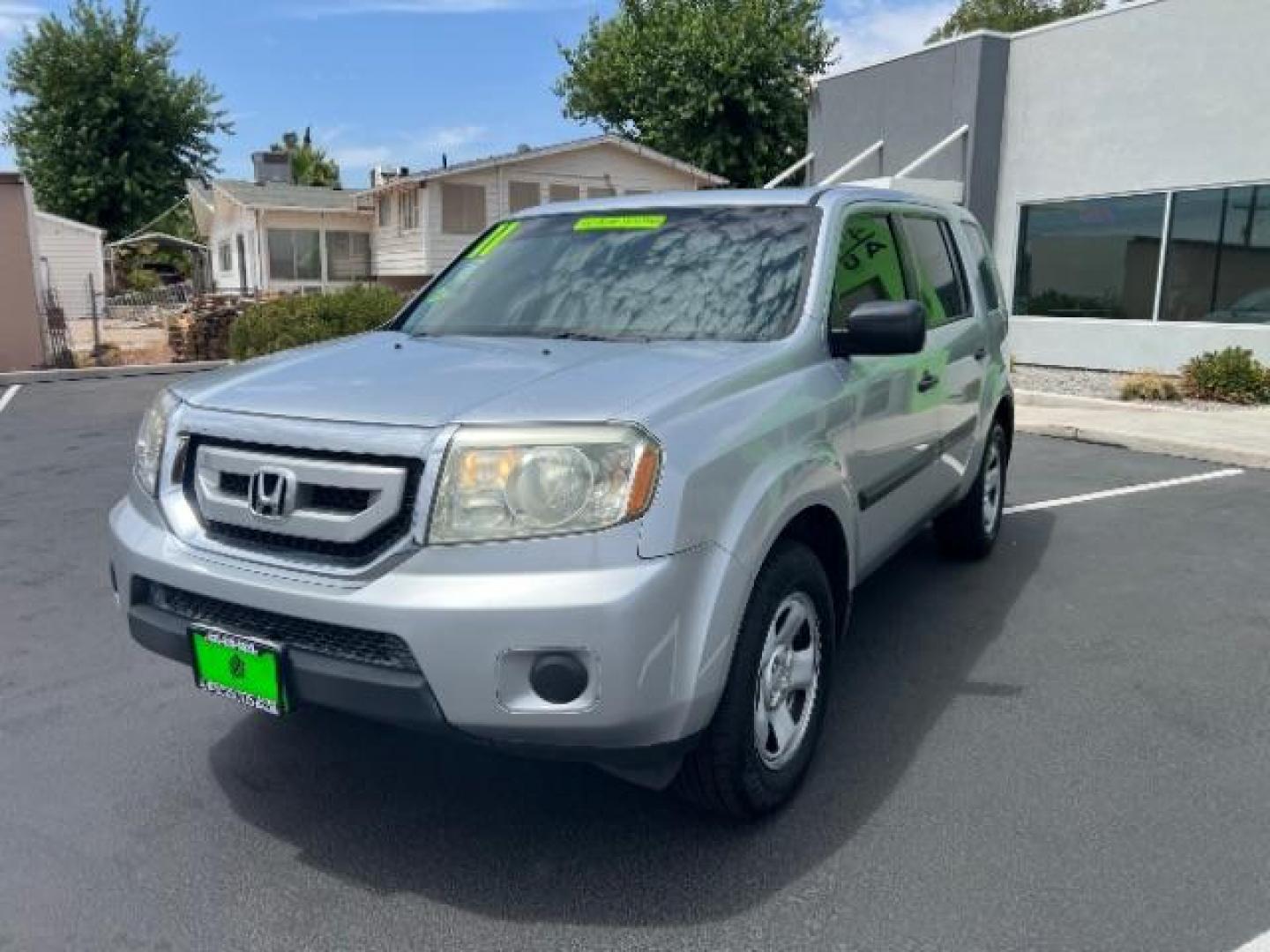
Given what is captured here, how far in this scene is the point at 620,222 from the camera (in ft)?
12.7

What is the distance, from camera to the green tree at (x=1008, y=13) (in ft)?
145

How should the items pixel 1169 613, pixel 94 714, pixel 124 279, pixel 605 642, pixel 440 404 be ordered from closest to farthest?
pixel 605 642, pixel 440 404, pixel 94 714, pixel 1169 613, pixel 124 279

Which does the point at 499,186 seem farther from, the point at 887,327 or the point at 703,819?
the point at 703,819

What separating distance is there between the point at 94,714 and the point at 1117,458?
26.2 feet

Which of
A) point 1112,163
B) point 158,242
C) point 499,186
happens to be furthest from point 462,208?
point 158,242

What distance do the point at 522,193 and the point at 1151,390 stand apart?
61.2ft

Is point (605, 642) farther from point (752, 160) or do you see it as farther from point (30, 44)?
point (30, 44)

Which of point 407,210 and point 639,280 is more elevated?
point 407,210

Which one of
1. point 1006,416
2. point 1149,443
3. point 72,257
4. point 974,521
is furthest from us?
point 72,257

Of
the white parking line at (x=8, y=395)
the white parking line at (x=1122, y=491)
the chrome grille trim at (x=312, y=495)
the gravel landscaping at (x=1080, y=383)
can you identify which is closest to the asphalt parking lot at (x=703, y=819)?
the chrome grille trim at (x=312, y=495)

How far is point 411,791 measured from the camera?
3.06 meters

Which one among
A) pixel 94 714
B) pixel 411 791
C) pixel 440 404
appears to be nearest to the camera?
pixel 440 404

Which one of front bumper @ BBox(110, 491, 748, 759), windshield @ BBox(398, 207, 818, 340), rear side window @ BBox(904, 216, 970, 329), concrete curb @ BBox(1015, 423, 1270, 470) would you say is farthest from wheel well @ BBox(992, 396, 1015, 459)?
concrete curb @ BBox(1015, 423, 1270, 470)

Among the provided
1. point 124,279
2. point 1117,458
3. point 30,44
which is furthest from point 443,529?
point 124,279
